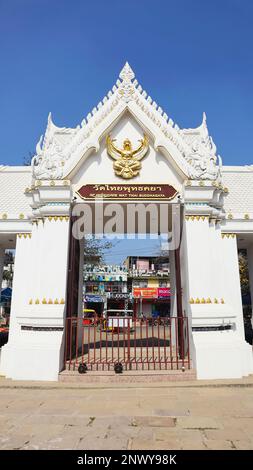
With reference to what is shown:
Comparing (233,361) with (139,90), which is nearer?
(233,361)

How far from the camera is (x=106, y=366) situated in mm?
8617

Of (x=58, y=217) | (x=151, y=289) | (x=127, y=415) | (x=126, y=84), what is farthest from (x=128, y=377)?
(x=151, y=289)

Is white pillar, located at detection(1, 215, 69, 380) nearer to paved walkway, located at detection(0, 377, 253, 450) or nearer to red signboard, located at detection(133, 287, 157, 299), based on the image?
paved walkway, located at detection(0, 377, 253, 450)

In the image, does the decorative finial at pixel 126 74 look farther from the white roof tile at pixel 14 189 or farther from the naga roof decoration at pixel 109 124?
the white roof tile at pixel 14 189

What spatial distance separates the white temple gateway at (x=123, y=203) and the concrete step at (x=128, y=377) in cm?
31

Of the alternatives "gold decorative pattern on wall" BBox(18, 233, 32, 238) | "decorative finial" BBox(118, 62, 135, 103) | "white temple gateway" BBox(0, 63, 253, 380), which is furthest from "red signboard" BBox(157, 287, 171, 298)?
"decorative finial" BBox(118, 62, 135, 103)

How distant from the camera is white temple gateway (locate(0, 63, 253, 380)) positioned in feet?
27.1

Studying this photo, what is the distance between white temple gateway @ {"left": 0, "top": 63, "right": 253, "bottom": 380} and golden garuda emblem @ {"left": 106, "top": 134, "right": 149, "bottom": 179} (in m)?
0.03

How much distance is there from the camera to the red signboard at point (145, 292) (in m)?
39.4

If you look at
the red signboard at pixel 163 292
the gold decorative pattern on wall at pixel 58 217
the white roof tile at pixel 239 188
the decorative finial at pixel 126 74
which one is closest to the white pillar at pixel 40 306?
the gold decorative pattern on wall at pixel 58 217
